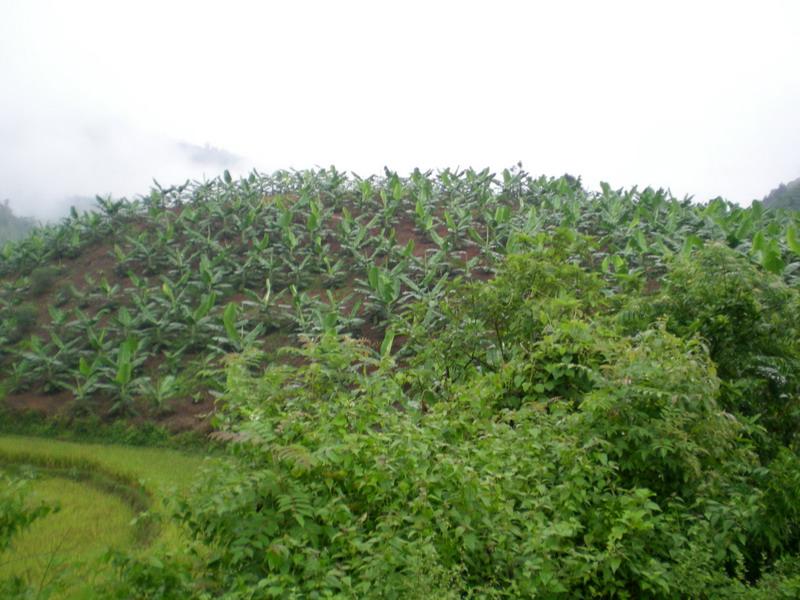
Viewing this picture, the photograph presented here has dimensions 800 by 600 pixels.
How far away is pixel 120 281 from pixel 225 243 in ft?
7.62

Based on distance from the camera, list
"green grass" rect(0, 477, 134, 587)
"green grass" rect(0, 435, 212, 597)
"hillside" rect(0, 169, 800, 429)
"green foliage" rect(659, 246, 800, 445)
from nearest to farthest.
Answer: "green grass" rect(0, 477, 134, 587)
"green grass" rect(0, 435, 212, 597)
"green foliage" rect(659, 246, 800, 445)
"hillside" rect(0, 169, 800, 429)

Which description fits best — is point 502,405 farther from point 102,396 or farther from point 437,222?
point 437,222

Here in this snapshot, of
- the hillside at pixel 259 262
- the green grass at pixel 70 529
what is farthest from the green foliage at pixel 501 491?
the hillside at pixel 259 262

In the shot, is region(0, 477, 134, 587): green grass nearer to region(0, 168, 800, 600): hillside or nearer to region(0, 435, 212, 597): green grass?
region(0, 435, 212, 597): green grass

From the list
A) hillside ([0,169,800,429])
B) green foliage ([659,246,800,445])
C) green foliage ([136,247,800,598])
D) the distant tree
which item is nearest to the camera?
green foliage ([136,247,800,598])

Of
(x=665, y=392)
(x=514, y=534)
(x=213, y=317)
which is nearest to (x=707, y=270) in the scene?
(x=665, y=392)

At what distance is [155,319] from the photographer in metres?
10.6

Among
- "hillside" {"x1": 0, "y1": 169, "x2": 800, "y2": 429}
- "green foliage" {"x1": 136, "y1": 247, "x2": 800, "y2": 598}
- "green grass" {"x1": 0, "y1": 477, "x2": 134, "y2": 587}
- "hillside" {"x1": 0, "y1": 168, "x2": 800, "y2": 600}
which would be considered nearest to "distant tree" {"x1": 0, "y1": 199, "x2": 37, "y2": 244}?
"hillside" {"x1": 0, "y1": 169, "x2": 800, "y2": 429}

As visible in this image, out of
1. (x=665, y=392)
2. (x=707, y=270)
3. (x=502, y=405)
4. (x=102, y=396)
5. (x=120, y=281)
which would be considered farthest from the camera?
(x=120, y=281)

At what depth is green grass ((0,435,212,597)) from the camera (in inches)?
180

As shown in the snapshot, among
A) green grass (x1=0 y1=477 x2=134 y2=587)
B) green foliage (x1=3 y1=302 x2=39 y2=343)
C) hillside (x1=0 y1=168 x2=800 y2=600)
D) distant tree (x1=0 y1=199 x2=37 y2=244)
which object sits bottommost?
green grass (x1=0 y1=477 x2=134 y2=587)

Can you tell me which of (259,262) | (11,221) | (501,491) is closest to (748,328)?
(501,491)

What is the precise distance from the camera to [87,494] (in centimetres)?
641

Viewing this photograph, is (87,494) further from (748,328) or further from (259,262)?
(259,262)
